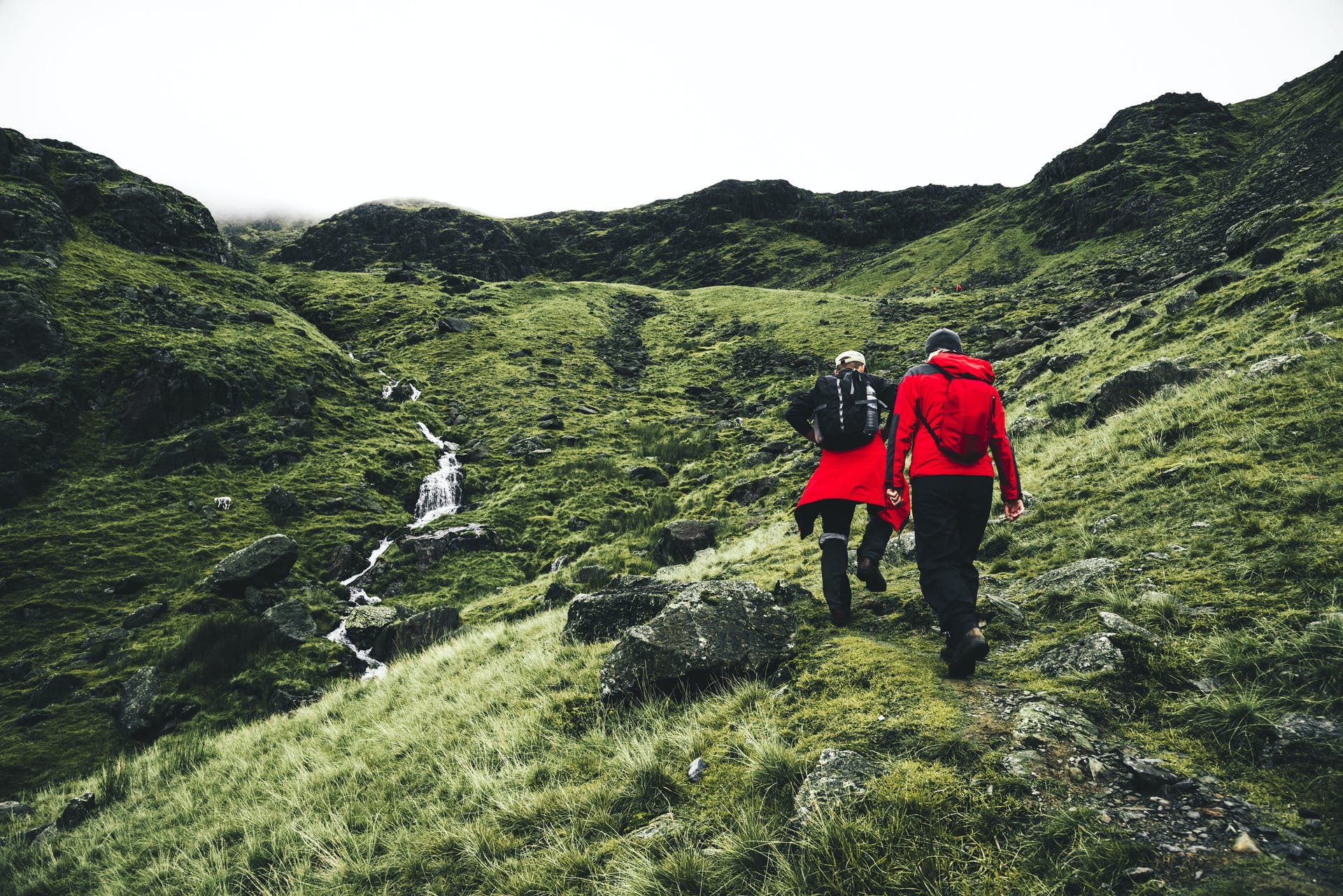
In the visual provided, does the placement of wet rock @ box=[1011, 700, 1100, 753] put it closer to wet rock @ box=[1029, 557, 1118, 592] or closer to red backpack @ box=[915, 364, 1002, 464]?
red backpack @ box=[915, 364, 1002, 464]

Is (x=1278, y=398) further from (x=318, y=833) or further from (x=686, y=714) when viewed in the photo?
(x=318, y=833)

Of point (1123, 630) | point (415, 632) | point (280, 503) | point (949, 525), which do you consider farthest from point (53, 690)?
point (1123, 630)

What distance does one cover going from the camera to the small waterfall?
25844 mm

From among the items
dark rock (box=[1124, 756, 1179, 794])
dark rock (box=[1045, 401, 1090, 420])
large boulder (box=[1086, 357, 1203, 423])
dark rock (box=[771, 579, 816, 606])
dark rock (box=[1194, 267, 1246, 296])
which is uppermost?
dark rock (box=[1194, 267, 1246, 296])

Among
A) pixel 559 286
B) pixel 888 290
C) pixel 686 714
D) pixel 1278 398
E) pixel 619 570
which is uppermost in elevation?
pixel 559 286

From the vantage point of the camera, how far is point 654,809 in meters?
3.75

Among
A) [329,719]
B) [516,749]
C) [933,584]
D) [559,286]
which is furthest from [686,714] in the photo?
[559,286]

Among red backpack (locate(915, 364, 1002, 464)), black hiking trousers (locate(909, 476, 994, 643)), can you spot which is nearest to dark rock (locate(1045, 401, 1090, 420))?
red backpack (locate(915, 364, 1002, 464))

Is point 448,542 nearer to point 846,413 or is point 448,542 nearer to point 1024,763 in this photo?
point 846,413

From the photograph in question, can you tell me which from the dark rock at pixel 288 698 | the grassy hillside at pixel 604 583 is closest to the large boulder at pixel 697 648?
the grassy hillside at pixel 604 583

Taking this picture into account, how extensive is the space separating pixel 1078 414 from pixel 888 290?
72.8 m

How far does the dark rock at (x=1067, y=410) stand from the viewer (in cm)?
1155

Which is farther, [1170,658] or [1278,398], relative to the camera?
[1278,398]

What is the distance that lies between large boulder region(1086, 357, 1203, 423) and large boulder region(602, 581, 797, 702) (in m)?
9.36
